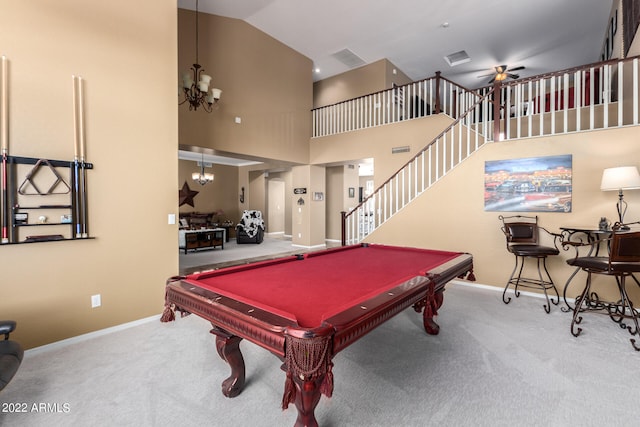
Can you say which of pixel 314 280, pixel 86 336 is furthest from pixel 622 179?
pixel 86 336

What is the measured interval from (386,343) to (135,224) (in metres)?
2.94

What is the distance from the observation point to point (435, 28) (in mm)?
Result: 7008

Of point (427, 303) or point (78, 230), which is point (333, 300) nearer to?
point (427, 303)

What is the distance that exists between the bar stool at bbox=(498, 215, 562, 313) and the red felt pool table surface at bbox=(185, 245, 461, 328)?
1.51 metres

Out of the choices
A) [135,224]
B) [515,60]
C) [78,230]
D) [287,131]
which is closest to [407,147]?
[287,131]

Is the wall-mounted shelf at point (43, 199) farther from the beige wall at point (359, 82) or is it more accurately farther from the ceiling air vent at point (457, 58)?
the ceiling air vent at point (457, 58)

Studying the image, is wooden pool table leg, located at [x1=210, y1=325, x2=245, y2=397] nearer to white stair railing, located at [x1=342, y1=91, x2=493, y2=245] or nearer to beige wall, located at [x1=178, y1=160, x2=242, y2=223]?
white stair railing, located at [x1=342, y1=91, x2=493, y2=245]

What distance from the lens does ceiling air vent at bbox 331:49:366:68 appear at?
8273 mm

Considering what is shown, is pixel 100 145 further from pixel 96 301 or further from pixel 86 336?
pixel 86 336

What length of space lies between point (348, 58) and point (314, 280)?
820 cm

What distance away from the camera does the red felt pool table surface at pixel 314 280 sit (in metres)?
1.59

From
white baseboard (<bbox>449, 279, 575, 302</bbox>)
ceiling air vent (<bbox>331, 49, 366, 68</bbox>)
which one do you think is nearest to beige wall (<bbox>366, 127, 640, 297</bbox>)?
white baseboard (<bbox>449, 279, 575, 302</bbox>)

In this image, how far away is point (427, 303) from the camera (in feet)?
7.28

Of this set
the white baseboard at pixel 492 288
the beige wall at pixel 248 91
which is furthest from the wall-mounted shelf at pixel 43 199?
the white baseboard at pixel 492 288
